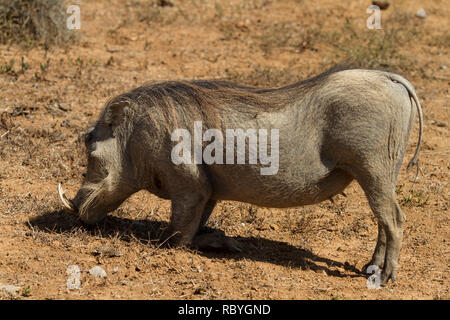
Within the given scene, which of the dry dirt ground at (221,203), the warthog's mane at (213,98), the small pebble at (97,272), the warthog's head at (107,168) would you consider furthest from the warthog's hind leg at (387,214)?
the small pebble at (97,272)

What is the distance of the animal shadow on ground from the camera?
4.20m

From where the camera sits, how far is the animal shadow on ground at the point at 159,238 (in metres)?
4.20

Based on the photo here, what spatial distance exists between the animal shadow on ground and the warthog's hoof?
0.03 meters

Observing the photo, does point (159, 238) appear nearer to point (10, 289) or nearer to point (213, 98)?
point (213, 98)

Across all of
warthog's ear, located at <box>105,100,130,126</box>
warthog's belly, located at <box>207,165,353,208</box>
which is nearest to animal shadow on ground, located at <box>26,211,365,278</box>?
warthog's belly, located at <box>207,165,353,208</box>

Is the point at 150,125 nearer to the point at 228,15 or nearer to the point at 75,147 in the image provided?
the point at 75,147

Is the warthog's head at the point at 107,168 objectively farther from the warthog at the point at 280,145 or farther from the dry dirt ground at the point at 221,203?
the dry dirt ground at the point at 221,203

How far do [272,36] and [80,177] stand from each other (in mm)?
4243

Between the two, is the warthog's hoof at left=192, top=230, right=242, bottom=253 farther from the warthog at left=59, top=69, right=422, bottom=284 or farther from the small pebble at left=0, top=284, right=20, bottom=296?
the small pebble at left=0, top=284, right=20, bottom=296

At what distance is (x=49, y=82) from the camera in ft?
21.8

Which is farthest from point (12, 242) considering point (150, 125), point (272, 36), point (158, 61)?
point (272, 36)

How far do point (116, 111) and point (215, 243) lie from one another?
107cm

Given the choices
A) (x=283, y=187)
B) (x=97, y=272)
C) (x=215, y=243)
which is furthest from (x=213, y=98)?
(x=97, y=272)

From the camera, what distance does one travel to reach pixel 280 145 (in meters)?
3.90
